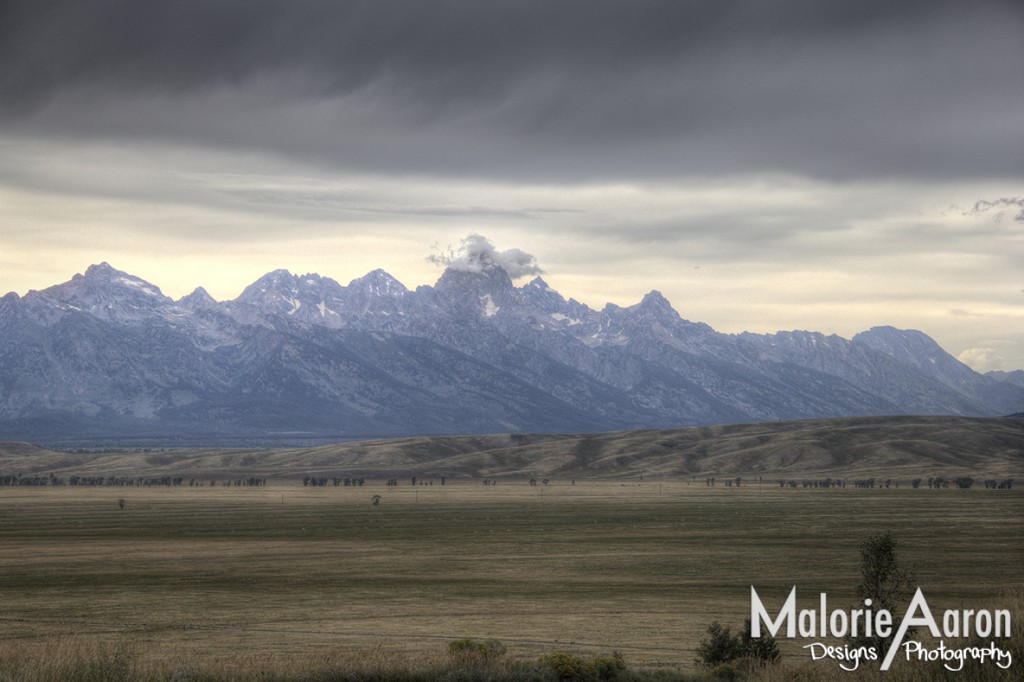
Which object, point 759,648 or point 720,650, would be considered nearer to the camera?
point 759,648

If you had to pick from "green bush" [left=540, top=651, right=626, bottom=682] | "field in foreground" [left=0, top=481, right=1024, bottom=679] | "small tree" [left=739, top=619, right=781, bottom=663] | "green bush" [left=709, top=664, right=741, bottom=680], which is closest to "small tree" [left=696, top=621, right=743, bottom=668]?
"small tree" [left=739, top=619, right=781, bottom=663]

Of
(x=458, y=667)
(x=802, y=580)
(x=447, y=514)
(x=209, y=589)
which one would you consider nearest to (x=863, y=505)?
(x=447, y=514)

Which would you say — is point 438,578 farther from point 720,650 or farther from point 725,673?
point 725,673

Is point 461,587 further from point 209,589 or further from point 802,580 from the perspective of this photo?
point 802,580

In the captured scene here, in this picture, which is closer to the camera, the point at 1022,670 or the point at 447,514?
the point at 1022,670

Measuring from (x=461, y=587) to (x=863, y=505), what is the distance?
126m

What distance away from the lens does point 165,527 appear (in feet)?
521

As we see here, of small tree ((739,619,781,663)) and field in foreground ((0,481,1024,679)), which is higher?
small tree ((739,619,781,663))

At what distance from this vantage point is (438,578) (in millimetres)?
97750

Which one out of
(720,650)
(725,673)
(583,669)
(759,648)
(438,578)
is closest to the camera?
(583,669)

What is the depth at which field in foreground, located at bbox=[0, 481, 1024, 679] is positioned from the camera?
205ft

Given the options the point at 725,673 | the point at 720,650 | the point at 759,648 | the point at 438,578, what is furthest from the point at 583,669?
the point at 438,578

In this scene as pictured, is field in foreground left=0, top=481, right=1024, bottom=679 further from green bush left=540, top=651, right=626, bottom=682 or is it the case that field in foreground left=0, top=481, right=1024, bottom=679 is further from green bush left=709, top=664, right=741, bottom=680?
green bush left=540, top=651, right=626, bottom=682

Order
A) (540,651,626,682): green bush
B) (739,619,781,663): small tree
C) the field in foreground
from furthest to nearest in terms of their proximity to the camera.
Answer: the field in foreground → (739,619,781,663): small tree → (540,651,626,682): green bush
